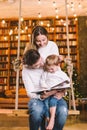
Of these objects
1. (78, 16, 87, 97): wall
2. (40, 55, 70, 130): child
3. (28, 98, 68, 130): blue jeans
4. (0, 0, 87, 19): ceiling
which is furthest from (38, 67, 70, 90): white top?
(78, 16, 87, 97): wall

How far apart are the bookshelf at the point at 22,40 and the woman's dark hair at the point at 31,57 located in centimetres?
712

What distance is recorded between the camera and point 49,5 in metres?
8.07

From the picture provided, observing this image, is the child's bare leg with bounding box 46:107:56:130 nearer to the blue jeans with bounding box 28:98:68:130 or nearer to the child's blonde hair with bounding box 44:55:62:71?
the blue jeans with bounding box 28:98:68:130

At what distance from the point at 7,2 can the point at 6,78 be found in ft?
8.44

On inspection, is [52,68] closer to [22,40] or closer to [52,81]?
[52,81]

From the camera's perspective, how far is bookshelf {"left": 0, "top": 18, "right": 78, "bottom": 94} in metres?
9.33

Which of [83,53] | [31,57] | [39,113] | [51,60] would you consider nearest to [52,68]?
[51,60]

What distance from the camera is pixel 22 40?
9.41 meters

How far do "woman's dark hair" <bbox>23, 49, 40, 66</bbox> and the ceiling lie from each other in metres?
5.64

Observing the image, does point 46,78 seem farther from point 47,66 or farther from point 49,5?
point 49,5

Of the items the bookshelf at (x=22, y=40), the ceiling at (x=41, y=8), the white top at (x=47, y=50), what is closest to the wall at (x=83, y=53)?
the bookshelf at (x=22, y=40)

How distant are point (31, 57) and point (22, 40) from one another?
23.9 feet

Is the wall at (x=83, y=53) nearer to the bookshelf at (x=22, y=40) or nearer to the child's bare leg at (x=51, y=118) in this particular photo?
the bookshelf at (x=22, y=40)

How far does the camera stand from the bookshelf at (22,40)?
30.6ft
